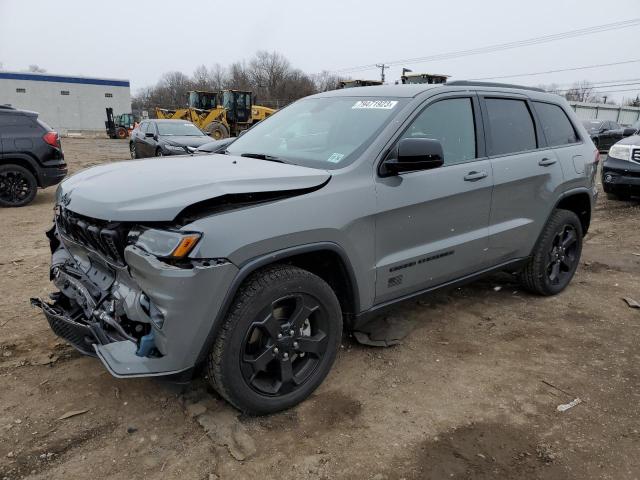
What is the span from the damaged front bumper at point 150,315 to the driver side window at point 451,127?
176 cm

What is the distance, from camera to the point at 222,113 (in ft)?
80.5

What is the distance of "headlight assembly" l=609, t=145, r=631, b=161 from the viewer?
354 inches

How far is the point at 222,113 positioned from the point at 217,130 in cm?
139

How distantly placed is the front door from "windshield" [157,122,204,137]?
11.9 m

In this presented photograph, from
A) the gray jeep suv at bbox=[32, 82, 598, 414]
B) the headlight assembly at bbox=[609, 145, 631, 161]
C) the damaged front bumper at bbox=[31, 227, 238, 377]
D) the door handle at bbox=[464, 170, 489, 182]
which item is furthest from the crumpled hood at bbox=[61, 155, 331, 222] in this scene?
the headlight assembly at bbox=[609, 145, 631, 161]

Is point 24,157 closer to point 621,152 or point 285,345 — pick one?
point 285,345

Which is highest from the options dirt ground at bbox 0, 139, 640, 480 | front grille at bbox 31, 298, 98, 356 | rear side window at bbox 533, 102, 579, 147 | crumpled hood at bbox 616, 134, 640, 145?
rear side window at bbox 533, 102, 579, 147

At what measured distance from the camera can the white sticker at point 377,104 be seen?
329 cm

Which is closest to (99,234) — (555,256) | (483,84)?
(483,84)

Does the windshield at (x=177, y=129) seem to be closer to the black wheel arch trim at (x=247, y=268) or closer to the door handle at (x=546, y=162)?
the door handle at (x=546, y=162)

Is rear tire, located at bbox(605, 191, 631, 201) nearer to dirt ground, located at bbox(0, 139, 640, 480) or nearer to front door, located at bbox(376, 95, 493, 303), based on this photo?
dirt ground, located at bbox(0, 139, 640, 480)

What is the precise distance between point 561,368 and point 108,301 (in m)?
2.99

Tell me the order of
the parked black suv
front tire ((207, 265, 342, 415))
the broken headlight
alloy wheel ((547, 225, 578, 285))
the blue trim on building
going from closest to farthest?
1. the broken headlight
2. front tire ((207, 265, 342, 415))
3. alloy wheel ((547, 225, 578, 285))
4. the parked black suv
5. the blue trim on building

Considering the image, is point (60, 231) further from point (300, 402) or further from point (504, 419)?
point (504, 419)
